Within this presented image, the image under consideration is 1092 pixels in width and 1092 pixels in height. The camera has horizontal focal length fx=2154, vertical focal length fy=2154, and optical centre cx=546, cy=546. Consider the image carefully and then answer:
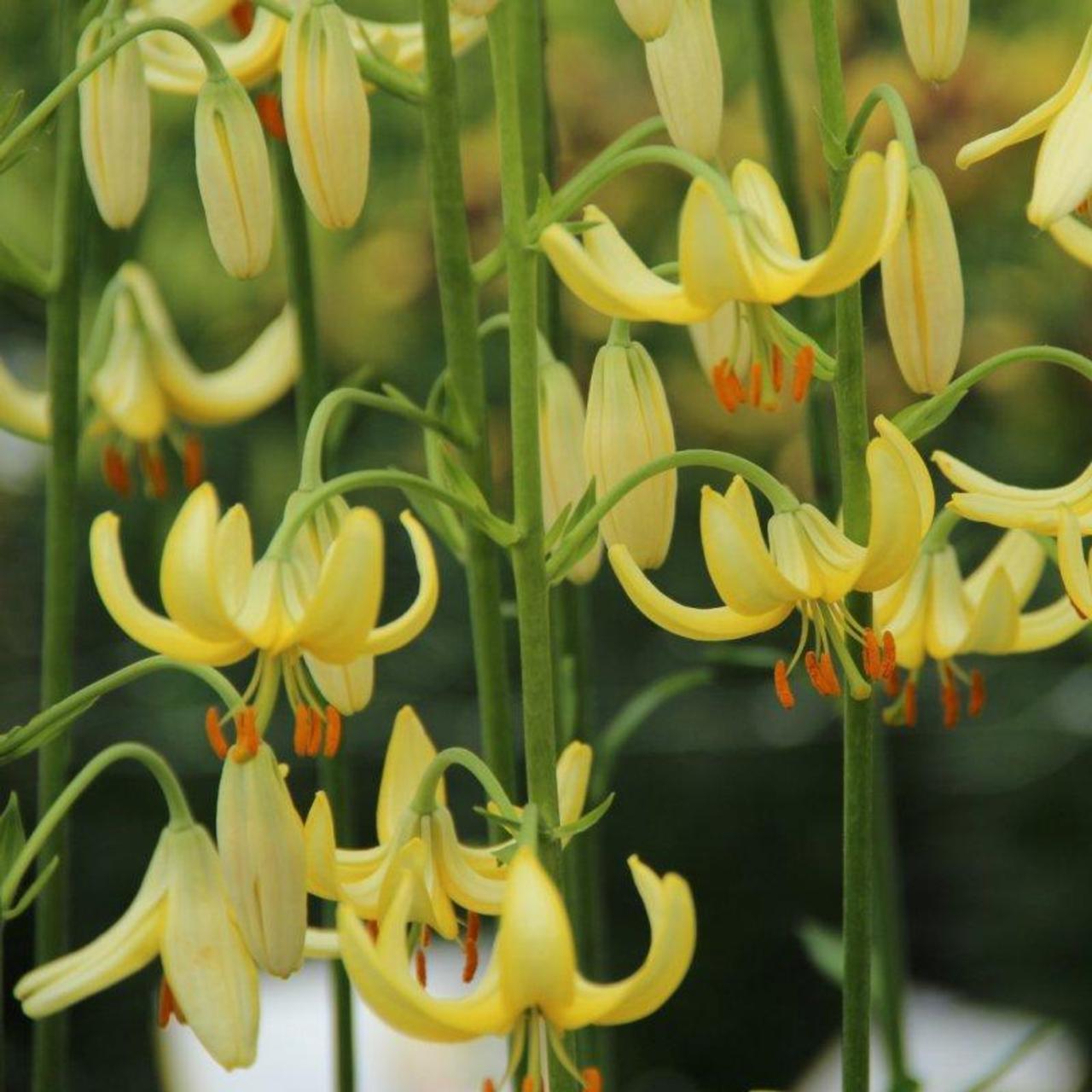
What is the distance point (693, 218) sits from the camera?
586mm

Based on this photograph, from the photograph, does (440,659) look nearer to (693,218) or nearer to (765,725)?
(765,725)

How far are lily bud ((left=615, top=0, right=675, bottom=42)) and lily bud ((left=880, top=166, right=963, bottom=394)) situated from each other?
0.09 metres

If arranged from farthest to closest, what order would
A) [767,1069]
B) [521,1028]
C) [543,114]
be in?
[767,1069] → [543,114] → [521,1028]

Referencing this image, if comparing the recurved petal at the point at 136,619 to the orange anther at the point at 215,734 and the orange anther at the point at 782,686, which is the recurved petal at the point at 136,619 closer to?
the orange anther at the point at 215,734

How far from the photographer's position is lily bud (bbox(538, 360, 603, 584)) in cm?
73

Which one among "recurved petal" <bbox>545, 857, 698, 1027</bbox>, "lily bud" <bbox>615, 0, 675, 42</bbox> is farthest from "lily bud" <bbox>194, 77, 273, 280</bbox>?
"recurved petal" <bbox>545, 857, 698, 1027</bbox>

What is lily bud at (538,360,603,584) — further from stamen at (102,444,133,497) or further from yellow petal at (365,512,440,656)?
stamen at (102,444,133,497)

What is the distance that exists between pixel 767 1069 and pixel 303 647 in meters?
1.43

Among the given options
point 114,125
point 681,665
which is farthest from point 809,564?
point 681,665

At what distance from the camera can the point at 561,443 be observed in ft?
2.40

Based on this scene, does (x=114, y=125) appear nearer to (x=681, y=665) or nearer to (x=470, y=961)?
(x=470, y=961)

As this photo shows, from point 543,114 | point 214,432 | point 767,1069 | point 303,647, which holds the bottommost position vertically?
point 767,1069

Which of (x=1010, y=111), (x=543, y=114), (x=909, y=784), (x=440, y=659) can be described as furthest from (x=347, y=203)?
(x=909, y=784)

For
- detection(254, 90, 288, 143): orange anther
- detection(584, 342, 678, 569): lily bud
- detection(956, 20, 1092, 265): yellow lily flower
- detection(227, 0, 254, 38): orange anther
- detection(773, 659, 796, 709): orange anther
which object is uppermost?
detection(227, 0, 254, 38): orange anther
